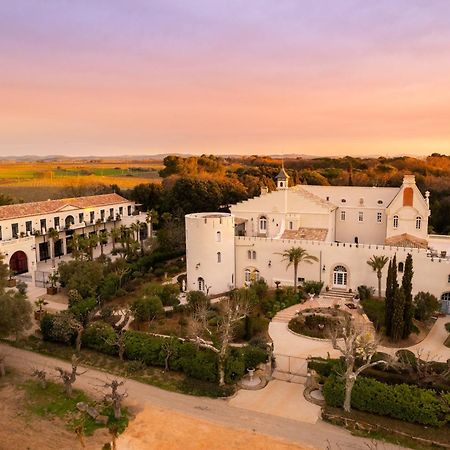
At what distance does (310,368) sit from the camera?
72.5 ft

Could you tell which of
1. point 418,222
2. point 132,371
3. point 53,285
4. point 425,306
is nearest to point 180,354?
point 132,371

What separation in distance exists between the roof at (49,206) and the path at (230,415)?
A: 24372 millimetres

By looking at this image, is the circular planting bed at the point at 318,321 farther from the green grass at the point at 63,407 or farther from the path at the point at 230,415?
the green grass at the point at 63,407

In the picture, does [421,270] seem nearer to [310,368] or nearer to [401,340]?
[401,340]

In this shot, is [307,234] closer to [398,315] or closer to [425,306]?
[425,306]

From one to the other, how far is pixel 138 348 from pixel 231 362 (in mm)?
5663

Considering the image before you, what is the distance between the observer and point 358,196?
148 feet

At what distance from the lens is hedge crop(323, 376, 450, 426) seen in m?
18.4

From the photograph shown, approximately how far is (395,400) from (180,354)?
10.9m

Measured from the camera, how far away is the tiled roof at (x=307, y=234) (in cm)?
3706

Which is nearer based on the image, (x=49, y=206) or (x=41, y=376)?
(x=41, y=376)

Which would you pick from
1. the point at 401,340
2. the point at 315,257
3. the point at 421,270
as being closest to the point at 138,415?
the point at 401,340

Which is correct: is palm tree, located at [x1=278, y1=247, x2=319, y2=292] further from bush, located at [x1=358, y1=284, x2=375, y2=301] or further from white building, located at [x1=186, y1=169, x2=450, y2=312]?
bush, located at [x1=358, y1=284, x2=375, y2=301]

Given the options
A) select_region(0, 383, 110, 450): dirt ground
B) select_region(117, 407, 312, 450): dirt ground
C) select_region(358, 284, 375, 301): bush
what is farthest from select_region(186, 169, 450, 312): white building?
select_region(0, 383, 110, 450): dirt ground
